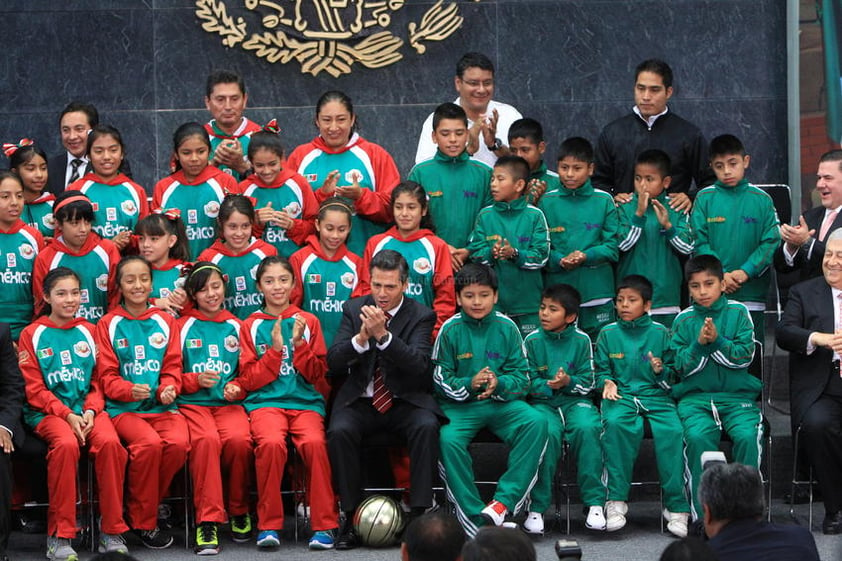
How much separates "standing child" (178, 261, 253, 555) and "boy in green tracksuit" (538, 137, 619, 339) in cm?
185

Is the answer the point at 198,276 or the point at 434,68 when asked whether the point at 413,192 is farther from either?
the point at 434,68

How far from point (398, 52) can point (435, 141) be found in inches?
75.4

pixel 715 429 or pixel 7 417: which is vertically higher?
pixel 7 417

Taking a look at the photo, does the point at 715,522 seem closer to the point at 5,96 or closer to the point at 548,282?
the point at 548,282

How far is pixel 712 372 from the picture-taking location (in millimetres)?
7258

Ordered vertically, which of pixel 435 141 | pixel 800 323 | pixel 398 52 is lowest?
pixel 800 323

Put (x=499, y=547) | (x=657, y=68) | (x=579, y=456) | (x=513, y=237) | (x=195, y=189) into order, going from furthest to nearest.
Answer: (x=657, y=68), (x=195, y=189), (x=513, y=237), (x=579, y=456), (x=499, y=547)

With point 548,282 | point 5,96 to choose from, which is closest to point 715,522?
point 548,282

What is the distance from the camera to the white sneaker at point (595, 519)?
22.8ft

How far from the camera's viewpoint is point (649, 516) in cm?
Answer: 734

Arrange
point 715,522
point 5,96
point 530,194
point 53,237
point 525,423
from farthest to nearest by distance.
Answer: point 5,96
point 530,194
point 53,237
point 525,423
point 715,522

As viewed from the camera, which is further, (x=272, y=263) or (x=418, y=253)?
(x=418, y=253)

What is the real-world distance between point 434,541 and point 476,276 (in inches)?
123

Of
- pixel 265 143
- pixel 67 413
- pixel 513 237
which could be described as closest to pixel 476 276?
pixel 513 237
